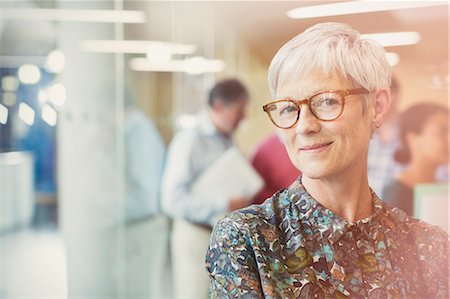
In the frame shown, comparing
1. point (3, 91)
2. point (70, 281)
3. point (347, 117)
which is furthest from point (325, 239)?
point (70, 281)

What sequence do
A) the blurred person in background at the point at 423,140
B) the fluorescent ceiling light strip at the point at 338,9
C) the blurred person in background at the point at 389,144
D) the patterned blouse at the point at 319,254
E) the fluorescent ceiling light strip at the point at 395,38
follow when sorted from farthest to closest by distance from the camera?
the blurred person in background at the point at 423,140 < the blurred person in background at the point at 389,144 < the fluorescent ceiling light strip at the point at 338,9 < the fluorescent ceiling light strip at the point at 395,38 < the patterned blouse at the point at 319,254

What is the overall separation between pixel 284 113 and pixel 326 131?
2.5 inches

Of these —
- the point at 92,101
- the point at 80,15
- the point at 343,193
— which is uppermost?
the point at 80,15

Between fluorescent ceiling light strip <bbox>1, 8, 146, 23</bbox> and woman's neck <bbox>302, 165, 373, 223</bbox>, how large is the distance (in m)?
1.77

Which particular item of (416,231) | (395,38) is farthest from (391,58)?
(416,231)

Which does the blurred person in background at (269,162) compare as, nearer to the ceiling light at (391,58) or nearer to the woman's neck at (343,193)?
the ceiling light at (391,58)

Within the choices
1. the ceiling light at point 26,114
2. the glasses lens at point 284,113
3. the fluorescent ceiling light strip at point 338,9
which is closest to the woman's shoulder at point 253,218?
the glasses lens at point 284,113

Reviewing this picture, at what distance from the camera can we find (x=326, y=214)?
1009 mm

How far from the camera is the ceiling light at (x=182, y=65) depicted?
2814 millimetres

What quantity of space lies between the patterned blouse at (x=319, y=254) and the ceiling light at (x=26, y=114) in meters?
1.39

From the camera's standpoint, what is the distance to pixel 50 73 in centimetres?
→ 262

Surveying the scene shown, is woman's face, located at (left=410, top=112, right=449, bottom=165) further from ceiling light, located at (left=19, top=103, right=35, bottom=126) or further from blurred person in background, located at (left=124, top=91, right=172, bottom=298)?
ceiling light, located at (left=19, top=103, right=35, bottom=126)

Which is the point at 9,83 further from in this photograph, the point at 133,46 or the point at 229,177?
the point at 229,177

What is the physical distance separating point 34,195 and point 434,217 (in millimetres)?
1672
